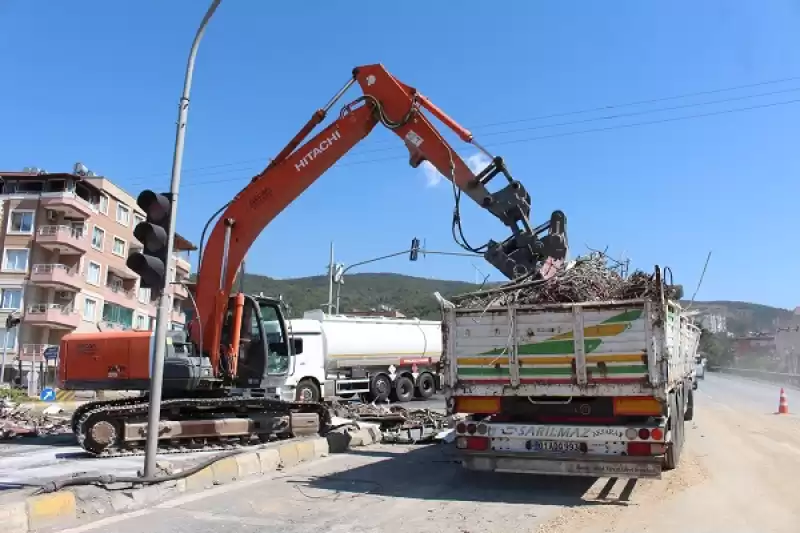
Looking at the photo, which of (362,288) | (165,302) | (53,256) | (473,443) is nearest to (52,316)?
(53,256)

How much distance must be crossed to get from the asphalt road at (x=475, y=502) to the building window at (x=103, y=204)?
52635 millimetres

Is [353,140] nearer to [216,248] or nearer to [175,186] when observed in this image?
[216,248]

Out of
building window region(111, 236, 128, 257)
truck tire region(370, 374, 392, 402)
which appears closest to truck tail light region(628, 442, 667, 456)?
truck tire region(370, 374, 392, 402)

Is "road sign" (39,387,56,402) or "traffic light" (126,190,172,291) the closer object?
"traffic light" (126,190,172,291)

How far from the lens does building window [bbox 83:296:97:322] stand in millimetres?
54469

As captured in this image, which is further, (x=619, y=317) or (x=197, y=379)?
(x=197, y=379)

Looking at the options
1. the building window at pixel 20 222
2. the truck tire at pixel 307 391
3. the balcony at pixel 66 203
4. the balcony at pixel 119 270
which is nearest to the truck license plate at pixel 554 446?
the truck tire at pixel 307 391

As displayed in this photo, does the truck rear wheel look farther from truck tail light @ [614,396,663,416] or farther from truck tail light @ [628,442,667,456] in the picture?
truck tail light @ [628,442,667,456]

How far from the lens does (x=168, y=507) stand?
755cm

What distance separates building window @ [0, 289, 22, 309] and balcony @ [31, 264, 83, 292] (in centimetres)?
169

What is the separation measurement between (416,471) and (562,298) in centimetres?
352

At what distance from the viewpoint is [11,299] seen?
51.0 meters

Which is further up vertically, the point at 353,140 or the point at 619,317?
the point at 353,140

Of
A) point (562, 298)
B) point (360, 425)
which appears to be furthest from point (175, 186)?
point (360, 425)
